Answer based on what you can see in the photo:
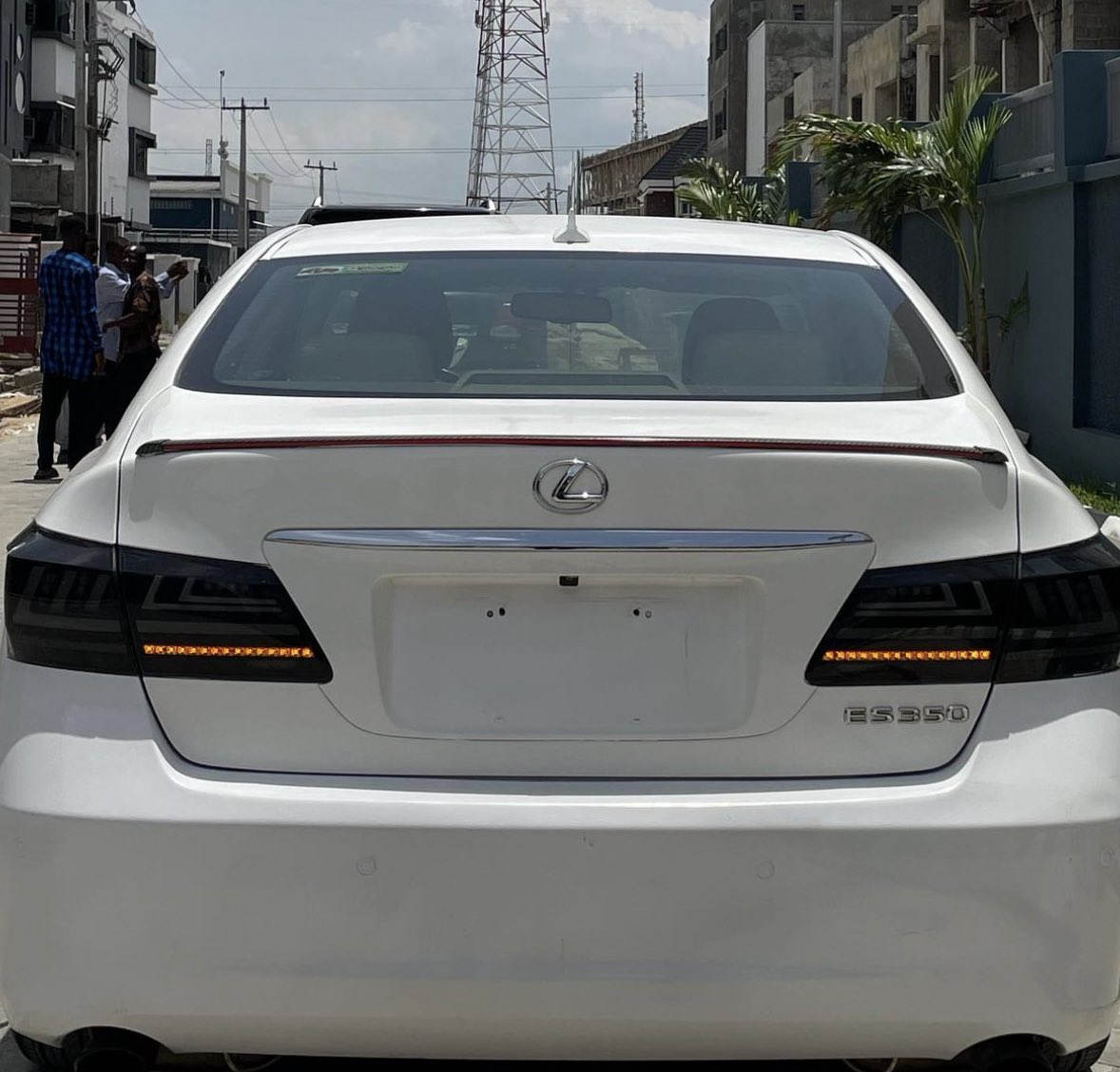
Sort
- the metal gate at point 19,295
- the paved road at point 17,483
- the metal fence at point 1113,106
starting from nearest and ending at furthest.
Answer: the paved road at point 17,483
the metal fence at point 1113,106
the metal gate at point 19,295

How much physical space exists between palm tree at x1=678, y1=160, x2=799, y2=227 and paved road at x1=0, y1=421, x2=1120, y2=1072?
14.4m

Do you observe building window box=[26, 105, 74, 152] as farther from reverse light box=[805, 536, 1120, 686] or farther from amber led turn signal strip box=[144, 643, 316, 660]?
reverse light box=[805, 536, 1120, 686]

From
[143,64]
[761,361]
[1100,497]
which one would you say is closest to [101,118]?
[143,64]

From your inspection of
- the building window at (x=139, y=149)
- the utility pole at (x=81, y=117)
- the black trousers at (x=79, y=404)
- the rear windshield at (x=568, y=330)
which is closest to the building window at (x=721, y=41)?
the building window at (x=139, y=149)

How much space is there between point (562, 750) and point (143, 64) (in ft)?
240

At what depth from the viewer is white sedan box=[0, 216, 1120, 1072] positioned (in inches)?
104

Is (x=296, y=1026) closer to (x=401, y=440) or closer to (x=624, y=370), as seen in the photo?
(x=401, y=440)

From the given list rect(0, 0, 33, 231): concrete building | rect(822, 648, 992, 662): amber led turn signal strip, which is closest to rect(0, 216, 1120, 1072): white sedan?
rect(822, 648, 992, 662): amber led turn signal strip

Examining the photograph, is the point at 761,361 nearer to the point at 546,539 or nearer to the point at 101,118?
the point at 546,539

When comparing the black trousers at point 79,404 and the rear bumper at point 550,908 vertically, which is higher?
the black trousers at point 79,404

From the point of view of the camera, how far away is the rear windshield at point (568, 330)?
3.25 meters

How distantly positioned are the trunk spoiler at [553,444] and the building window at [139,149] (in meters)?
69.5

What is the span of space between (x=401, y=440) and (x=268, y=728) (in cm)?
46

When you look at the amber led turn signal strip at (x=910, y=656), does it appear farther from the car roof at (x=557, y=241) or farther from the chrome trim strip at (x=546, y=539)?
the car roof at (x=557, y=241)
